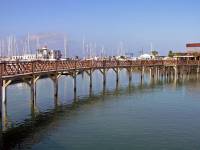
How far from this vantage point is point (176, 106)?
34.3m

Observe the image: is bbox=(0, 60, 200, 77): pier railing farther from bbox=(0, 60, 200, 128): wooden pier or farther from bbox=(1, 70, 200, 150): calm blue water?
bbox=(1, 70, 200, 150): calm blue water

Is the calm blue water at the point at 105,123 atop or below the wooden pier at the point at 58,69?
below

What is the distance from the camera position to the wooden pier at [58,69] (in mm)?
28047

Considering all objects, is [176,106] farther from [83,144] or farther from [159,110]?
[83,144]

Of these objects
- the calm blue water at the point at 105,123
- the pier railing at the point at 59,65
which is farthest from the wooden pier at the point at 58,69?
the calm blue water at the point at 105,123

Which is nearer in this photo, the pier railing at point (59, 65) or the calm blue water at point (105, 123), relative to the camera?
the calm blue water at point (105, 123)

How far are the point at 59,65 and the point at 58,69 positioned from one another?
4.74 feet

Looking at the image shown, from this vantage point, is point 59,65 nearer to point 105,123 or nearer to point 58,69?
point 58,69

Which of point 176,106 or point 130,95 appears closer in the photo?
point 176,106

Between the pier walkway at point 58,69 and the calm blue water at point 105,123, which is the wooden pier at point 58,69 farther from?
the calm blue water at point 105,123

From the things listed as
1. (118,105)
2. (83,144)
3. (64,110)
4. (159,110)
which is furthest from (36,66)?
(83,144)

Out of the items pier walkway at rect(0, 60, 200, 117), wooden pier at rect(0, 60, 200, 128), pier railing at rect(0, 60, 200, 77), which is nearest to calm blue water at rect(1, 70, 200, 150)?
wooden pier at rect(0, 60, 200, 128)

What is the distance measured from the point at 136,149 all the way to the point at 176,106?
50.3ft

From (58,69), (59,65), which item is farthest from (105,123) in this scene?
(59,65)
